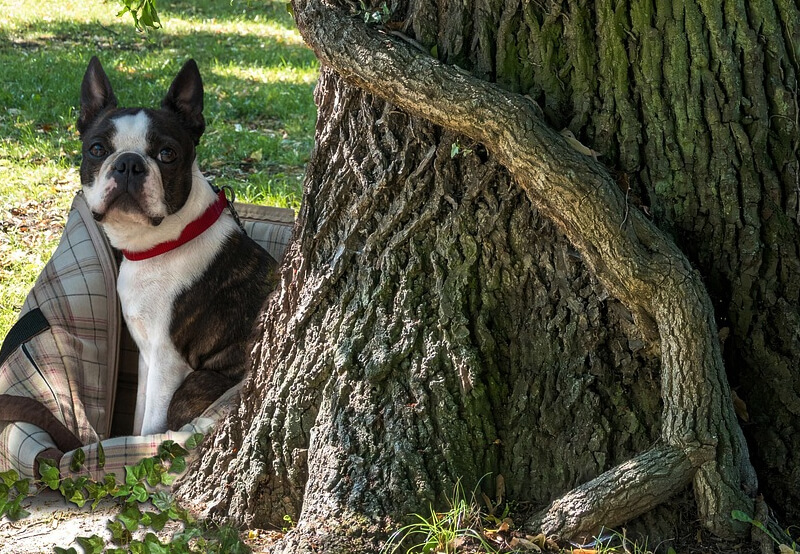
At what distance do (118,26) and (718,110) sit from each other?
12411 millimetres

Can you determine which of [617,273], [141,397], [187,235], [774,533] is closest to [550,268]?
[617,273]

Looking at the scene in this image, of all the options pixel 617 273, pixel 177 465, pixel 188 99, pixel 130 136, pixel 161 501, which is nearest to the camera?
pixel 617 273

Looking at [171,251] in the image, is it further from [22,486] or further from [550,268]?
[550,268]

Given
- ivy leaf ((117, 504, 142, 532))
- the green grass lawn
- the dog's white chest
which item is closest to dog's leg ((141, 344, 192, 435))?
the dog's white chest

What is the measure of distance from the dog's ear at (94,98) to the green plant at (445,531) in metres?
2.49

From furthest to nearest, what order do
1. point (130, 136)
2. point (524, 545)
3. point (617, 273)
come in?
point (130, 136), point (524, 545), point (617, 273)

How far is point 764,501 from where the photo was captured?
105 inches

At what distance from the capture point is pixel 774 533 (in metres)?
2.58

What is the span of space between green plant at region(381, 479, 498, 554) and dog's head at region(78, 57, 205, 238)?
1.90 meters

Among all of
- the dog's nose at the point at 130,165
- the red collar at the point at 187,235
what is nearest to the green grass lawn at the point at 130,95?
the dog's nose at the point at 130,165

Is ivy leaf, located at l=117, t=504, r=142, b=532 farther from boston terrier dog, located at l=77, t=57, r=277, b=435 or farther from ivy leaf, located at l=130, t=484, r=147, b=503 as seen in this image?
boston terrier dog, located at l=77, t=57, r=277, b=435

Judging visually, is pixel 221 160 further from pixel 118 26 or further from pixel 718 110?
pixel 118 26

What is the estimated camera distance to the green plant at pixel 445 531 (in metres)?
2.63

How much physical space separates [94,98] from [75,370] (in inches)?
48.2
